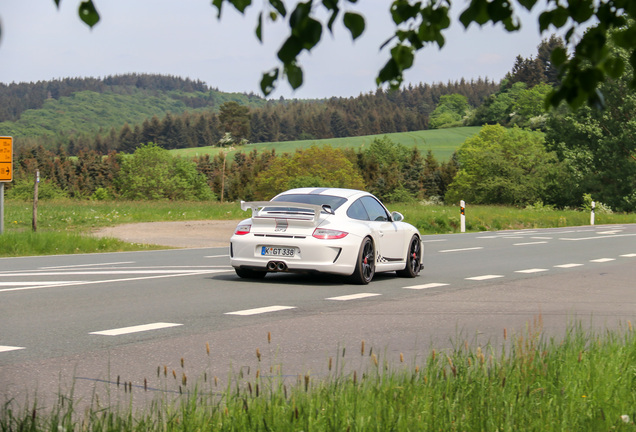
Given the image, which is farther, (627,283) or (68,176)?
(68,176)

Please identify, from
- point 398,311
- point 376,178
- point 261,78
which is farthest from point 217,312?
point 376,178

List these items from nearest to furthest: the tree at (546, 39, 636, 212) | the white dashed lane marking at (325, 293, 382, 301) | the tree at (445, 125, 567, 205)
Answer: the white dashed lane marking at (325, 293, 382, 301), the tree at (546, 39, 636, 212), the tree at (445, 125, 567, 205)

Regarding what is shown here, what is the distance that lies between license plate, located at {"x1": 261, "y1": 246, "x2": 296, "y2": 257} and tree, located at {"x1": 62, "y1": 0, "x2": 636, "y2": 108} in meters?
9.11

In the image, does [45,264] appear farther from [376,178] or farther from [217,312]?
[376,178]

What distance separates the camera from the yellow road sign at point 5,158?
2295 centimetres

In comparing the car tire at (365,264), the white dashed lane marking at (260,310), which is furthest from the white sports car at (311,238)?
the white dashed lane marking at (260,310)

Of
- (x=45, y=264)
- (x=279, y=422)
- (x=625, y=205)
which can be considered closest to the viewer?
(x=279, y=422)

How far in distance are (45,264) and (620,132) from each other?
68.2 metres

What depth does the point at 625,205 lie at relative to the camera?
75312 millimetres

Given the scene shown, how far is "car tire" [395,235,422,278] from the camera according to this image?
14.7 m

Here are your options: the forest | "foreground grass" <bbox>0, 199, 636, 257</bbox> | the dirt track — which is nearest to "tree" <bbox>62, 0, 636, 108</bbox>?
"foreground grass" <bbox>0, 199, 636, 257</bbox>

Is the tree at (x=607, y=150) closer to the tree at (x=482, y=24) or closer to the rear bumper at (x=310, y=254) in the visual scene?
the rear bumper at (x=310, y=254)

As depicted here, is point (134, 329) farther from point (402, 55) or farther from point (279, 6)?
point (279, 6)

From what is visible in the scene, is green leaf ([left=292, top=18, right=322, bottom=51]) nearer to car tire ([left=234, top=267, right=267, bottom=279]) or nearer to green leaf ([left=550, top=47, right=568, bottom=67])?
green leaf ([left=550, top=47, right=568, bottom=67])
